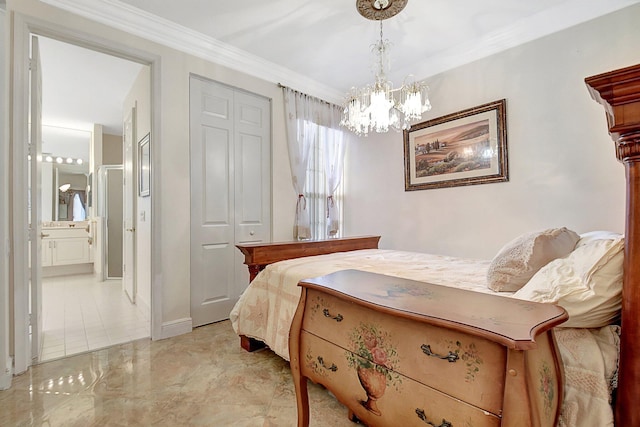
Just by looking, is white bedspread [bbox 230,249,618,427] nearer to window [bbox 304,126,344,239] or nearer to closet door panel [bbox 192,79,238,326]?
closet door panel [bbox 192,79,238,326]

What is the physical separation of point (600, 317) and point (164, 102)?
10.5 feet

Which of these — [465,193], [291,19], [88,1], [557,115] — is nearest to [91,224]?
[88,1]

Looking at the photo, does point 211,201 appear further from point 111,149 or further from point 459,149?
point 111,149

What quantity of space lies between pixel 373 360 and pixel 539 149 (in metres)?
2.54

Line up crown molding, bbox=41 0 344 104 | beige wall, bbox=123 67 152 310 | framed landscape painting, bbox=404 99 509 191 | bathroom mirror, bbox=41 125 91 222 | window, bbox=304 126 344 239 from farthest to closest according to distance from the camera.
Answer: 1. bathroom mirror, bbox=41 125 91 222
2. window, bbox=304 126 344 239
3. beige wall, bbox=123 67 152 310
4. framed landscape painting, bbox=404 99 509 191
5. crown molding, bbox=41 0 344 104

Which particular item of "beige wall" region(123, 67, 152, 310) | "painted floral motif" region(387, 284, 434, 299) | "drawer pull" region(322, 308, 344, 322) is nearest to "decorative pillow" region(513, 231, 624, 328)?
"painted floral motif" region(387, 284, 434, 299)

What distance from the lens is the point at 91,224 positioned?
5465 millimetres

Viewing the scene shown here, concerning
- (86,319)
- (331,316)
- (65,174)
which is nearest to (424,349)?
(331,316)

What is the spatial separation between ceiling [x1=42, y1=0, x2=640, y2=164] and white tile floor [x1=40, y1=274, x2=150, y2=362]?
2653 millimetres

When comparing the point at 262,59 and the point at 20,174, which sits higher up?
the point at 262,59

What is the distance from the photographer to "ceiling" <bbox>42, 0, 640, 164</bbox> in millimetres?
2365

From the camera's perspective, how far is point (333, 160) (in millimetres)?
4039

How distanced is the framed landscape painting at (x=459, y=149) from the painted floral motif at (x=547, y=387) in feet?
7.59

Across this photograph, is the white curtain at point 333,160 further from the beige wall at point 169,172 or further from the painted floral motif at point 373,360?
the painted floral motif at point 373,360
